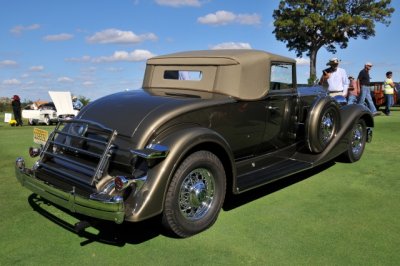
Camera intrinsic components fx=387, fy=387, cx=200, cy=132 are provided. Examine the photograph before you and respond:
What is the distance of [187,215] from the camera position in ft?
11.5

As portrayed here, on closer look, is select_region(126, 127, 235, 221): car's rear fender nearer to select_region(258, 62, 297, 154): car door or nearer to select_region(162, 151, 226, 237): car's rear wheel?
select_region(162, 151, 226, 237): car's rear wheel

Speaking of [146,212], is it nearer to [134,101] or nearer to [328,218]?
[134,101]

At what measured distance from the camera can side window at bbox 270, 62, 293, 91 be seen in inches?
189

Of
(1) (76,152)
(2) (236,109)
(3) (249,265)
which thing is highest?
(2) (236,109)

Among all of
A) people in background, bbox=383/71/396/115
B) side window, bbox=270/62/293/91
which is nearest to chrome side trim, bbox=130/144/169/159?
side window, bbox=270/62/293/91

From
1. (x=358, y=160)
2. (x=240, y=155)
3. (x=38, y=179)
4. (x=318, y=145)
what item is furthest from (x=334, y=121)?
(x=38, y=179)

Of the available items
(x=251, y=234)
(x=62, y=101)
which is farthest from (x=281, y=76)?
(x=62, y=101)

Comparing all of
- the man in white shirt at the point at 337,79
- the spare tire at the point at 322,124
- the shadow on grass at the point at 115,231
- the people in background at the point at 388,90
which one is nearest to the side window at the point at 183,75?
the spare tire at the point at 322,124

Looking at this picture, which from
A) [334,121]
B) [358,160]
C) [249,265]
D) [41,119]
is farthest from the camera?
[41,119]

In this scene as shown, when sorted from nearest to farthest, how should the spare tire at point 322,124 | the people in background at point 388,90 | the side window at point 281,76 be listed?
the side window at point 281,76 → the spare tire at point 322,124 → the people in background at point 388,90

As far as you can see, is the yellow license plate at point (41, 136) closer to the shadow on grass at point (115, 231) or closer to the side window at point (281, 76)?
the shadow on grass at point (115, 231)

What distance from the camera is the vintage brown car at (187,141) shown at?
3195 mm

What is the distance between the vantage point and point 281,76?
496cm

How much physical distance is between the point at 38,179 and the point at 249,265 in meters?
2.11
